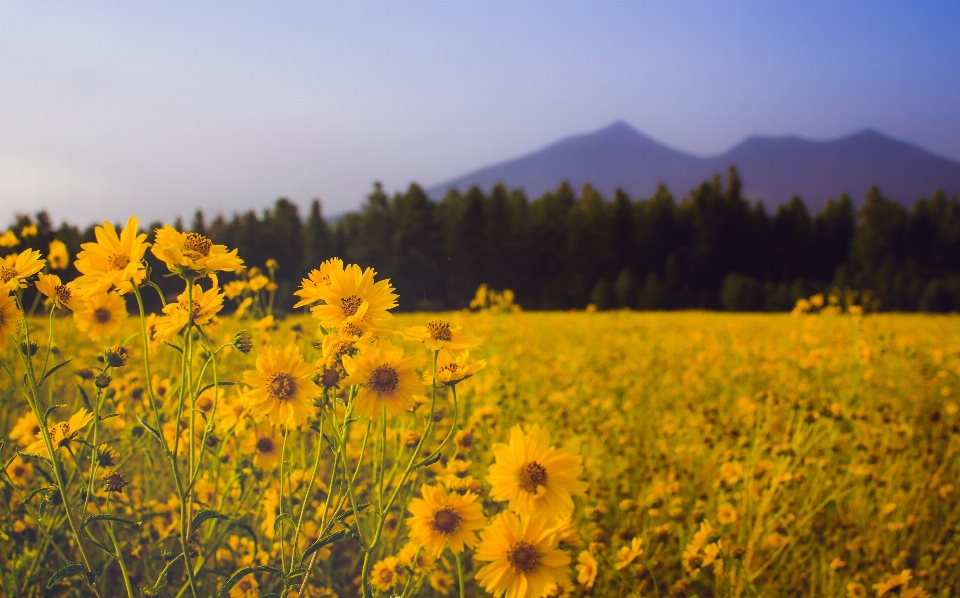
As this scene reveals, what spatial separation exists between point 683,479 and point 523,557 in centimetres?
181

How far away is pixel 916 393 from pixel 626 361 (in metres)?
1.99

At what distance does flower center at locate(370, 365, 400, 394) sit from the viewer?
2.86 ft

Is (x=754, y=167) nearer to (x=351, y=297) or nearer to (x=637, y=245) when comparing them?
(x=637, y=245)

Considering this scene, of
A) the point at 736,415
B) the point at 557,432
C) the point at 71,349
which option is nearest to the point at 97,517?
the point at 557,432

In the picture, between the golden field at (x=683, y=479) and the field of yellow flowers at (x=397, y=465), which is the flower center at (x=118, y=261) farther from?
the golden field at (x=683, y=479)

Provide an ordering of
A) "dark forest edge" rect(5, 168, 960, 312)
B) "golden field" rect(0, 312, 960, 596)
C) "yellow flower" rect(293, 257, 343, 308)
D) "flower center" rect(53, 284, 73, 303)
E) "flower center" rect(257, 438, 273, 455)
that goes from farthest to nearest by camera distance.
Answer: "dark forest edge" rect(5, 168, 960, 312)
"golden field" rect(0, 312, 960, 596)
"flower center" rect(257, 438, 273, 455)
"flower center" rect(53, 284, 73, 303)
"yellow flower" rect(293, 257, 343, 308)

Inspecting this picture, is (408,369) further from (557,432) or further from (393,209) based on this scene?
(393,209)

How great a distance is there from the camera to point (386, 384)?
88cm

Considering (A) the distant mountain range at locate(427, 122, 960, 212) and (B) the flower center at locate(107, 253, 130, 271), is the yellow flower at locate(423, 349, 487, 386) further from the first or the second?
(A) the distant mountain range at locate(427, 122, 960, 212)

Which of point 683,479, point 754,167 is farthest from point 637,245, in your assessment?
point 754,167

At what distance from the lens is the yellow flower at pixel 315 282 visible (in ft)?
2.90

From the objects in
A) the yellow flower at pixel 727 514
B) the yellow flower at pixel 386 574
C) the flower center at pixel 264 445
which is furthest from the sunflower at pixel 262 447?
the yellow flower at pixel 727 514

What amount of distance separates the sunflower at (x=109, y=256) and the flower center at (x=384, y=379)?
0.35 metres

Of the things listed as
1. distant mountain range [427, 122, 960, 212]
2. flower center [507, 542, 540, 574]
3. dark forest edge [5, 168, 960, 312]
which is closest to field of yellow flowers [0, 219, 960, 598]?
flower center [507, 542, 540, 574]
